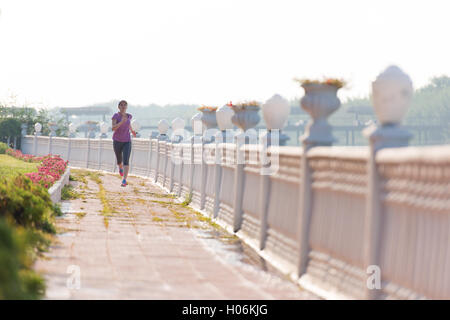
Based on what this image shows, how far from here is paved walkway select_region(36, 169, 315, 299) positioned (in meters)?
6.57

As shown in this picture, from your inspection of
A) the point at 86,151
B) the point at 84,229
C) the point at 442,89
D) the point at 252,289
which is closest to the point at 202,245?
the point at 84,229

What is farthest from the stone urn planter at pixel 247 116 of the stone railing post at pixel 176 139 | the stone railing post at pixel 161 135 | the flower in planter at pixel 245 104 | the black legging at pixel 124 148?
the stone railing post at pixel 161 135

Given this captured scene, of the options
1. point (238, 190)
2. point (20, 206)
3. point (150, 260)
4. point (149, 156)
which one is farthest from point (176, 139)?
point (150, 260)

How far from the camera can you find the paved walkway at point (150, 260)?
6570mm

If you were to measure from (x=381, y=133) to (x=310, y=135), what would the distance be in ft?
6.09

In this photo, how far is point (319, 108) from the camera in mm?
7957

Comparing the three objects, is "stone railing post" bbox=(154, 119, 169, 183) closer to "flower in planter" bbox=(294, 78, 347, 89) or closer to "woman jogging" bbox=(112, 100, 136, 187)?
"woman jogging" bbox=(112, 100, 136, 187)

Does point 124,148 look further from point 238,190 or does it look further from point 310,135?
point 310,135

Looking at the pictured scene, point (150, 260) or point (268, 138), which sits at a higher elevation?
point (268, 138)

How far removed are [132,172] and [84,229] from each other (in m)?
16.7

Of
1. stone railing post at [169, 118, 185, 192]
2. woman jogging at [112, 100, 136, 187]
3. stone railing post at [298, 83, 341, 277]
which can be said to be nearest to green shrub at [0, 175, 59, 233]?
stone railing post at [298, 83, 341, 277]

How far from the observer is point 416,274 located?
5.39 metres

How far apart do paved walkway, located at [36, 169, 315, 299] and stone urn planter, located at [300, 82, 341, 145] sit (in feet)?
4.77
